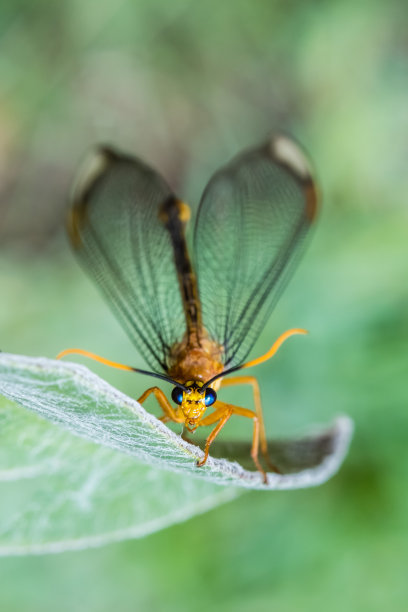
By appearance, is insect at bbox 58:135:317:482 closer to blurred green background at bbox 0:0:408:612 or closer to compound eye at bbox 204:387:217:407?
compound eye at bbox 204:387:217:407

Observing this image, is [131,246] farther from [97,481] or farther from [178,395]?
[97,481]

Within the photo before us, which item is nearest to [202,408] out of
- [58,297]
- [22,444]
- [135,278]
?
[22,444]

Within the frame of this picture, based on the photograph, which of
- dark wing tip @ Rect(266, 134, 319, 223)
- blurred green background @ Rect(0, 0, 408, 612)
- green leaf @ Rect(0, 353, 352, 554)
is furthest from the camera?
blurred green background @ Rect(0, 0, 408, 612)

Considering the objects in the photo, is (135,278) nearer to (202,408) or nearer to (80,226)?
(80,226)

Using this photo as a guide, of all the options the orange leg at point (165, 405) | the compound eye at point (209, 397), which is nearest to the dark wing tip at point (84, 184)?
the orange leg at point (165, 405)

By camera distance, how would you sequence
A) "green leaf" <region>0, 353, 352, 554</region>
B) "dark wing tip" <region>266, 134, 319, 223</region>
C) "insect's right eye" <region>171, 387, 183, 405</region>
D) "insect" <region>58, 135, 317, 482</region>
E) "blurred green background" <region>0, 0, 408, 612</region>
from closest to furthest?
"green leaf" <region>0, 353, 352, 554</region> → "insect's right eye" <region>171, 387, 183, 405</region> → "insect" <region>58, 135, 317, 482</region> → "dark wing tip" <region>266, 134, 319, 223</region> → "blurred green background" <region>0, 0, 408, 612</region>

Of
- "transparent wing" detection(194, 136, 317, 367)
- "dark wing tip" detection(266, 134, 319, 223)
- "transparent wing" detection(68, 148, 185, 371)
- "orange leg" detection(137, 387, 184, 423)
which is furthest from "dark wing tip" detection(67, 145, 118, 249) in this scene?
"orange leg" detection(137, 387, 184, 423)
